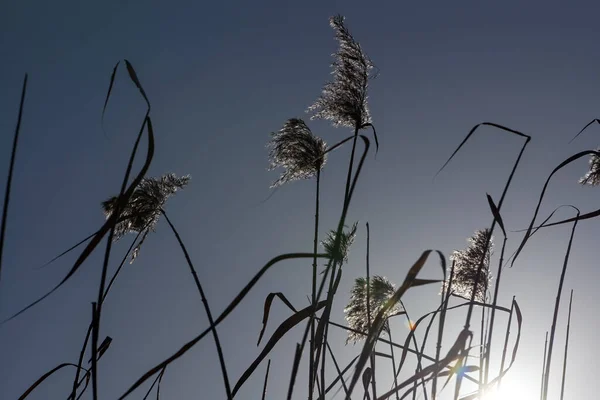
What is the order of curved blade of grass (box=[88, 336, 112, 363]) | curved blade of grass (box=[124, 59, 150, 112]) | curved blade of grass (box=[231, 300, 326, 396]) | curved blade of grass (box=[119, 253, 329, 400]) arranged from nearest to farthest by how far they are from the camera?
1. curved blade of grass (box=[119, 253, 329, 400])
2. curved blade of grass (box=[124, 59, 150, 112])
3. curved blade of grass (box=[231, 300, 326, 396])
4. curved blade of grass (box=[88, 336, 112, 363])

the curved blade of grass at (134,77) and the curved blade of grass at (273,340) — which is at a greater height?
the curved blade of grass at (134,77)

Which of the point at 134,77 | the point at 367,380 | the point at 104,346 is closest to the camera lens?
the point at 134,77

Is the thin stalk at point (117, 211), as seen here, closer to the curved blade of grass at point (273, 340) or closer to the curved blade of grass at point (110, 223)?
the curved blade of grass at point (110, 223)

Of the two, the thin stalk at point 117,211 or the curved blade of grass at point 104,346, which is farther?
the curved blade of grass at point 104,346

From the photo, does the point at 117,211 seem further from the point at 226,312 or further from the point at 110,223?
the point at 226,312

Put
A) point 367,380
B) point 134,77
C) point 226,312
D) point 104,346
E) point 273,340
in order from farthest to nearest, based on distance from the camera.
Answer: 1. point 367,380
2. point 104,346
3. point 273,340
4. point 134,77
5. point 226,312

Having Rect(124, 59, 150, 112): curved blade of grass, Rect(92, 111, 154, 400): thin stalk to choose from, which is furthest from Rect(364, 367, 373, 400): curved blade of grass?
Rect(124, 59, 150, 112): curved blade of grass

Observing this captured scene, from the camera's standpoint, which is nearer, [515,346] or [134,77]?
[134,77]

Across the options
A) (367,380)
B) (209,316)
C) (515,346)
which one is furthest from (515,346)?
(209,316)

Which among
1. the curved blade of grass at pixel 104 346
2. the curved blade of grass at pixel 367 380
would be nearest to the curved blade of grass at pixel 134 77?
the curved blade of grass at pixel 104 346

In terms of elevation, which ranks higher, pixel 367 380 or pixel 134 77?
pixel 134 77

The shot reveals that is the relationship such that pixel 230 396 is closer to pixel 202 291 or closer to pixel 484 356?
pixel 202 291

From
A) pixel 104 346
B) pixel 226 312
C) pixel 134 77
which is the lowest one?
pixel 226 312

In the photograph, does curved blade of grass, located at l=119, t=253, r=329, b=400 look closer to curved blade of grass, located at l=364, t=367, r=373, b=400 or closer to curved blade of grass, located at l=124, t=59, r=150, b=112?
curved blade of grass, located at l=124, t=59, r=150, b=112
